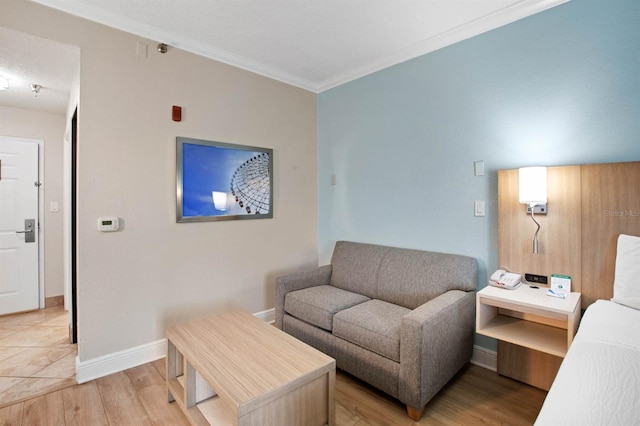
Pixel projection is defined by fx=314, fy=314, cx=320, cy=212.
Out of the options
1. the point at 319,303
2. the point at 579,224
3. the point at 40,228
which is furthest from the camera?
the point at 40,228

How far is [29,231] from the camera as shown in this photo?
11.8 ft

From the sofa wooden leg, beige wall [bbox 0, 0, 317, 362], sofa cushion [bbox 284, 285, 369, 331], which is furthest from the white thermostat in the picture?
the sofa wooden leg

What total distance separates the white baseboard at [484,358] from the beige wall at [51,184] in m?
4.59

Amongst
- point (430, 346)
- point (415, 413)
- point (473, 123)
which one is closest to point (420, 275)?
point (430, 346)

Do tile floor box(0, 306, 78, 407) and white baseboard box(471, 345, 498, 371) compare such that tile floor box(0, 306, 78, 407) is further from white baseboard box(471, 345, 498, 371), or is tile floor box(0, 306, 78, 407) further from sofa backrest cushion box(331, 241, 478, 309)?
white baseboard box(471, 345, 498, 371)

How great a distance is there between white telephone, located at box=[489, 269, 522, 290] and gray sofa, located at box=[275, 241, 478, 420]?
7.7 inches

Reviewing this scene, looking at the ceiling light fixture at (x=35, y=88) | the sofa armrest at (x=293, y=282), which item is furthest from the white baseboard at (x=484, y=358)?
the ceiling light fixture at (x=35, y=88)

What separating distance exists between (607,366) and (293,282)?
2154 millimetres

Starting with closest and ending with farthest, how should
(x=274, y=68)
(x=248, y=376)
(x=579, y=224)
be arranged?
(x=248, y=376)
(x=579, y=224)
(x=274, y=68)

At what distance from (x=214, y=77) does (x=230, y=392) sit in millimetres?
2565

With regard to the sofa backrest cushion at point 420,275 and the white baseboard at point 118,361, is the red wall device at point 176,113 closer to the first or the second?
the white baseboard at point 118,361

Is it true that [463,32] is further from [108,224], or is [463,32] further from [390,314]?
[108,224]

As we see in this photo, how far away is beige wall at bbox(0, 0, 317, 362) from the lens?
7.33ft

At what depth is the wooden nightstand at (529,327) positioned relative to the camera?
176 cm
